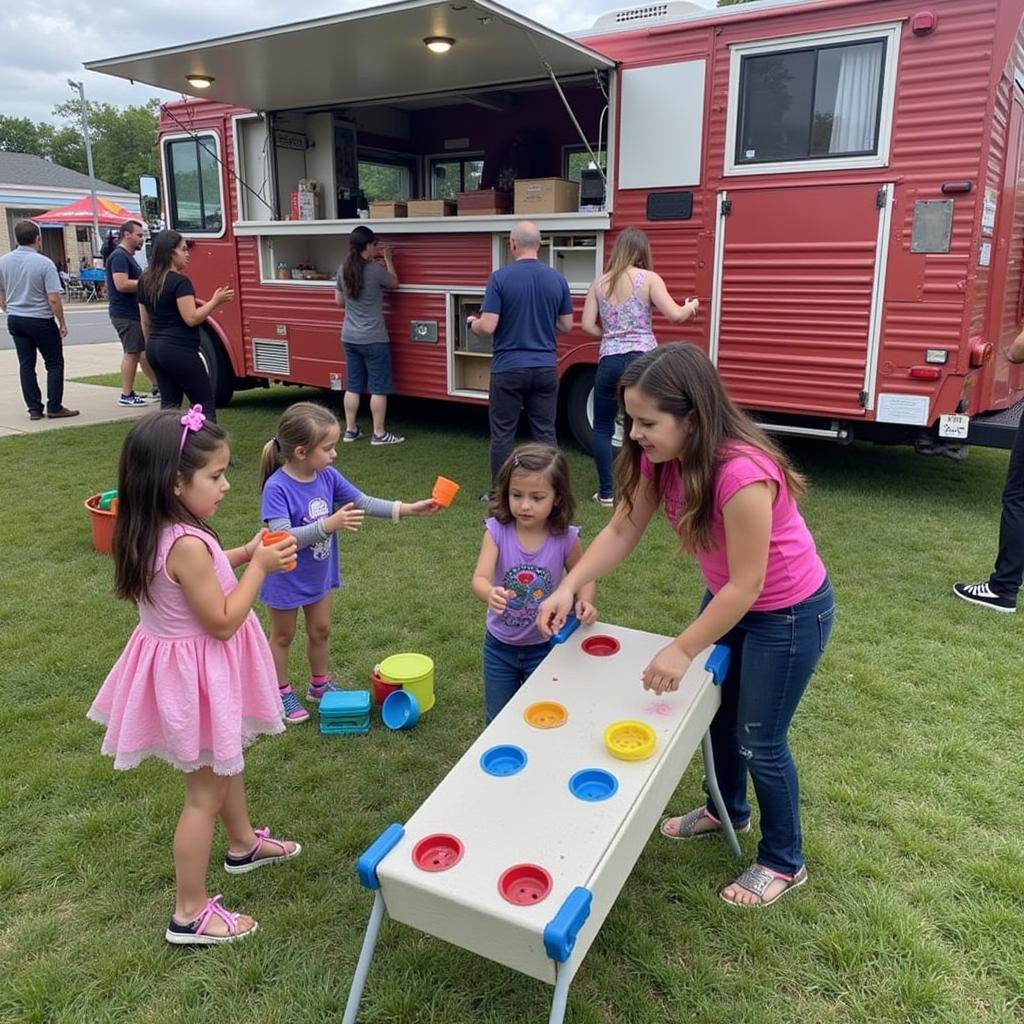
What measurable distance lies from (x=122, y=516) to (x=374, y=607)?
2402 millimetres

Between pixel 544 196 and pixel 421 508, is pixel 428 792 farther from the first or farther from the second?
pixel 544 196

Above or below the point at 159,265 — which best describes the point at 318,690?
below

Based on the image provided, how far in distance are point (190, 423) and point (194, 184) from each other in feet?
26.1

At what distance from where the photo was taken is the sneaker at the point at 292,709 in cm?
337

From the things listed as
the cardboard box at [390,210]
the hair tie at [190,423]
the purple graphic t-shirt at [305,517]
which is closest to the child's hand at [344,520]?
the purple graphic t-shirt at [305,517]

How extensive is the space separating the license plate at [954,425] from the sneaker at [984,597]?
1372 millimetres

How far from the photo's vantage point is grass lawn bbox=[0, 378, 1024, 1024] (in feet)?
6.95

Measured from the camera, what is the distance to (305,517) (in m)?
3.13

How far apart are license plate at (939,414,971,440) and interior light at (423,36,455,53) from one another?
13.6ft

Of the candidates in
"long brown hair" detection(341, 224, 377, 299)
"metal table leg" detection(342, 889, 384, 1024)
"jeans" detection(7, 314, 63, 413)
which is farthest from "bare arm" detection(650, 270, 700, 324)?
"jeans" detection(7, 314, 63, 413)

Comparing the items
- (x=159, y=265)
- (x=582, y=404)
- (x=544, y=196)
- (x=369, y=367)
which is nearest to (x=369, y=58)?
(x=544, y=196)

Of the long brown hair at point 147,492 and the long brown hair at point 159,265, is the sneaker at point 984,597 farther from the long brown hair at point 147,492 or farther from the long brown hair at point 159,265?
the long brown hair at point 159,265

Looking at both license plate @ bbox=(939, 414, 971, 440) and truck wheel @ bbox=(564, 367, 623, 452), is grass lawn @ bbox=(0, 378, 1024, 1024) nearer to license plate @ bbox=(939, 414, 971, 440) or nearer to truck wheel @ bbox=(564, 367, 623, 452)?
license plate @ bbox=(939, 414, 971, 440)

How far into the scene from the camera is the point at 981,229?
17.4 feet
